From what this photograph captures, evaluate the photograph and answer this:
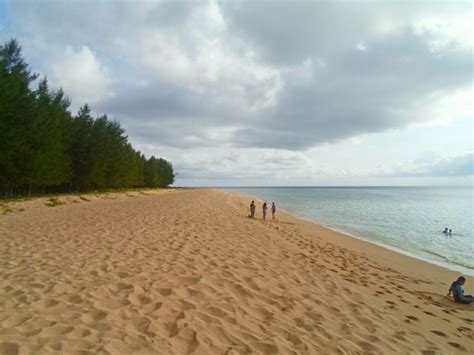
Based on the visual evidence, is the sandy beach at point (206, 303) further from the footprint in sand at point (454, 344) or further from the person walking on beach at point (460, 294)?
the person walking on beach at point (460, 294)

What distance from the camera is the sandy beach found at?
11.9 ft

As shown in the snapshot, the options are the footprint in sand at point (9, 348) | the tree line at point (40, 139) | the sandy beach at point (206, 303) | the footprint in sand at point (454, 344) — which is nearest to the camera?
the footprint in sand at point (9, 348)

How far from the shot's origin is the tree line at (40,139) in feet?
85.5

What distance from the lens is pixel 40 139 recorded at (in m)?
29.5

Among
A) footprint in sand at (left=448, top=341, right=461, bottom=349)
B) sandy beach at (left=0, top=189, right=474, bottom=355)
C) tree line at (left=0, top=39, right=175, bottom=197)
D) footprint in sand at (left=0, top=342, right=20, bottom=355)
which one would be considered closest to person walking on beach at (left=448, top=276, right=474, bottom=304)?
sandy beach at (left=0, top=189, right=474, bottom=355)

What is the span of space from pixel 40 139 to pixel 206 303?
3217cm

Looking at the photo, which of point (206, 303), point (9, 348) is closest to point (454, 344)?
point (206, 303)

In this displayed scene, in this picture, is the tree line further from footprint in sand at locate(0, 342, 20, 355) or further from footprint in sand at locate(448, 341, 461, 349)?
footprint in sand at locate(448, 341, 461, 349)

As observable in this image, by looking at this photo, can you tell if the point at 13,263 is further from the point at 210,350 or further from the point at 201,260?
the point at 210,350

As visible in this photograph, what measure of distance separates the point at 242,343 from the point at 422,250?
55.4ft

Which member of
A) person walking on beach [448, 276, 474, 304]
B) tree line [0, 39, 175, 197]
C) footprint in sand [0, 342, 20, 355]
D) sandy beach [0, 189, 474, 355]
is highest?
tree line [0, 39, 175, 197]

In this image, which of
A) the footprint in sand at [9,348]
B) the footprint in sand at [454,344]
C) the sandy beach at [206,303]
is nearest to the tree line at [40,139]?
the sandy beach at [206,303]

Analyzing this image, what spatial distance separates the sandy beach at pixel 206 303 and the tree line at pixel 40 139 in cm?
2210

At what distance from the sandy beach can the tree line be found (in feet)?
72.5
